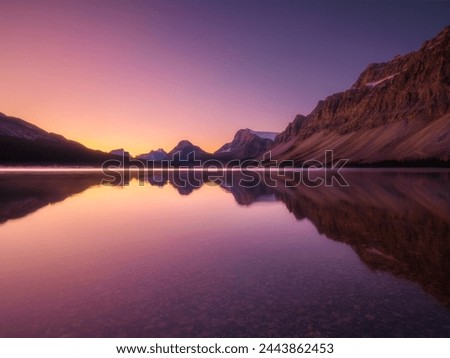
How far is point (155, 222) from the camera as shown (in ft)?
65.5

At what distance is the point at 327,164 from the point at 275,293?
7522 inches

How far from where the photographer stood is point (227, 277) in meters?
10.2

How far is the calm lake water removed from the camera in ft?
23.4

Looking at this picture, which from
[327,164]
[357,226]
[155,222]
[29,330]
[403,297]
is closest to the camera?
[29,330]

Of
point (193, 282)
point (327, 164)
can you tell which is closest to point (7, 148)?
point (327, 164)

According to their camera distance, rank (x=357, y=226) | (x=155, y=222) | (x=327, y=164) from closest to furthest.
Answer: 1. (x=357, y=226)
2. (x=155, y=222)
3. (x=327, y=164)

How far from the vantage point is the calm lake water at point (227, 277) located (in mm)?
7129

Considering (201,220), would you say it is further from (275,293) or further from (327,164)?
(327,164)
